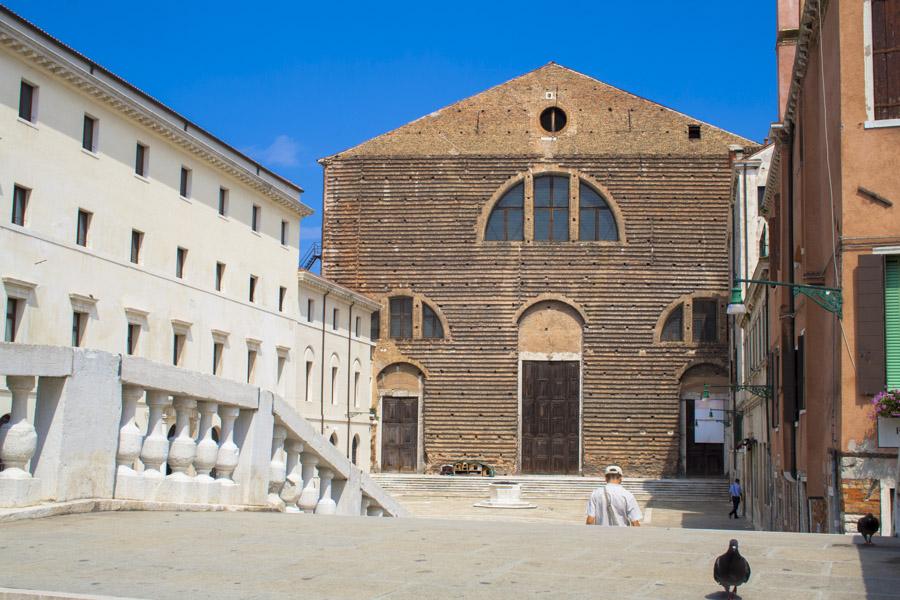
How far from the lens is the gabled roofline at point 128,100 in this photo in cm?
2277

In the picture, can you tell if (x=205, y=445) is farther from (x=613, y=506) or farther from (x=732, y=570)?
(x=732, y=570)

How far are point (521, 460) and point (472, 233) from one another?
8.50 metres

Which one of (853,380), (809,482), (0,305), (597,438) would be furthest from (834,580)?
(597,438)

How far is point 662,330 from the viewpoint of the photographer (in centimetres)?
4022

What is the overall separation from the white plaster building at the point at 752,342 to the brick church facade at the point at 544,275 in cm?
485

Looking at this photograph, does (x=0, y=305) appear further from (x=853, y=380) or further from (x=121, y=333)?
(x=853, y=380)

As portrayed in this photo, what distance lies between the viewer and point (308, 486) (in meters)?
11.8

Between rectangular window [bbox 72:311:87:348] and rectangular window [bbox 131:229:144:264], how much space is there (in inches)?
104

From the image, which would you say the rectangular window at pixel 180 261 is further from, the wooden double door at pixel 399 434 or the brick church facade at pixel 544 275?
the wooden double door at pixel 399 434

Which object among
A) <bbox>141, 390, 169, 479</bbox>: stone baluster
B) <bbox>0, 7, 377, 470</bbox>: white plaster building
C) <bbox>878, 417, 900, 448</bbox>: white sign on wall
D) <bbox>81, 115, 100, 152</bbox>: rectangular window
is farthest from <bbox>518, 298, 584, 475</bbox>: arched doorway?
<bbox>141, 390, 169, 479</bbox>: stone baluster

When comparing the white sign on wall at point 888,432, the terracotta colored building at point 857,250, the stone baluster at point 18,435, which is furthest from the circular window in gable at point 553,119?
the stone baluster at point 18,435

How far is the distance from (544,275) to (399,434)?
25.9 ft

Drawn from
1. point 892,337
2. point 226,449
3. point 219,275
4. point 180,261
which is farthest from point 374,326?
point 226,449

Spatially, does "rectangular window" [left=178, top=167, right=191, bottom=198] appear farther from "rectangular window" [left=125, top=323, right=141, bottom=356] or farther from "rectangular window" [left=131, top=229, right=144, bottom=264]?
"rectangular window" [left=125, top=323, right=141, bottom=356]
